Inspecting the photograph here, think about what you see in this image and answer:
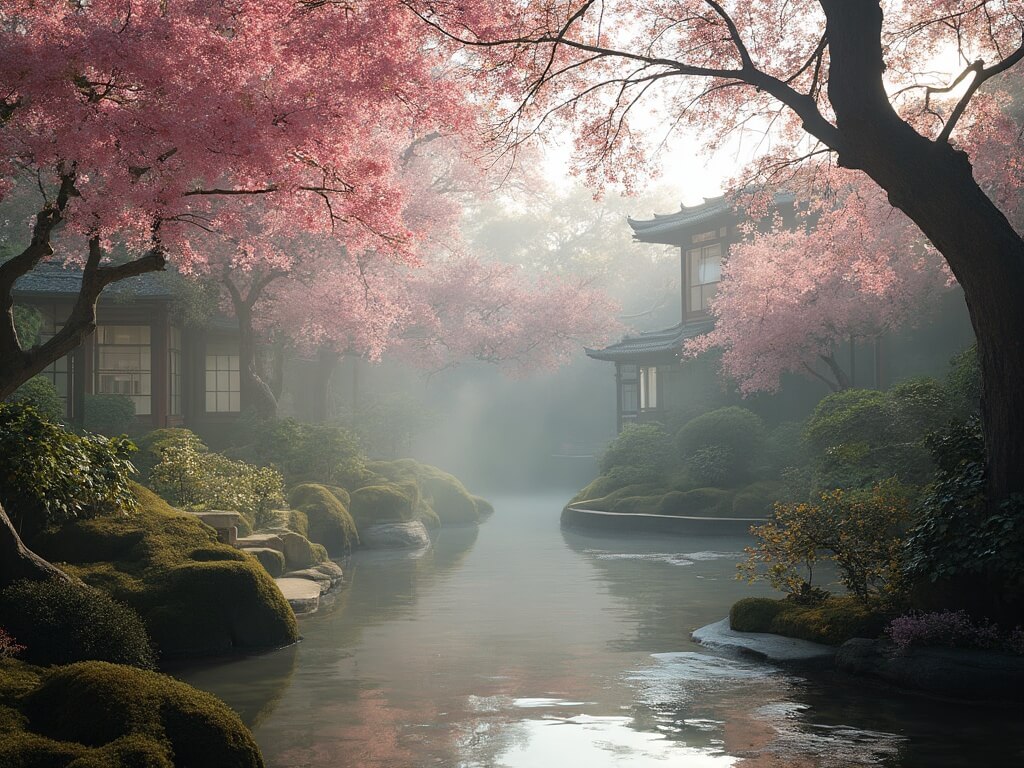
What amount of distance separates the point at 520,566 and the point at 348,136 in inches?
407

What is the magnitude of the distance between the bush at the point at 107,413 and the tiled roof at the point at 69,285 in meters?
2.31

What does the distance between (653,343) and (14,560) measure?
27603mm

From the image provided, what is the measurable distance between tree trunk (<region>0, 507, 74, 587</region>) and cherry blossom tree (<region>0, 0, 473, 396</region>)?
49.1 inches

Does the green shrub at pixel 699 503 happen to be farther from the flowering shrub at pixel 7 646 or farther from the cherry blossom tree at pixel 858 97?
the flowering shrub at pixel 7 646

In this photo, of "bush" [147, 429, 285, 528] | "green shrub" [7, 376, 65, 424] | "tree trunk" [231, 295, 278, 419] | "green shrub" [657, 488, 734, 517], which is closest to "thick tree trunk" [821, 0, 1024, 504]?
"bush" [147, 429, 285, 528]

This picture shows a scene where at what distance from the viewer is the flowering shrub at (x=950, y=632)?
30.9 feet

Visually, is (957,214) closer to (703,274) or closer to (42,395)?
(42,395)

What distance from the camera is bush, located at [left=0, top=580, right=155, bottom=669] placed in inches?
363

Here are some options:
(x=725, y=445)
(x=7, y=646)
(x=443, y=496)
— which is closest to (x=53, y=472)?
(x=7, y=646)

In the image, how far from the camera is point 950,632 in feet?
31.5

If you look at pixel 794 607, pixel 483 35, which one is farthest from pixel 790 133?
pixel 794 607

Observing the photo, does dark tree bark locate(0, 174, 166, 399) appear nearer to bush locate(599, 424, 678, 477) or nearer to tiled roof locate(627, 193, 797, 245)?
bush locate(599, 424, 678, 477)

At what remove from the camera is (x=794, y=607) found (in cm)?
1180

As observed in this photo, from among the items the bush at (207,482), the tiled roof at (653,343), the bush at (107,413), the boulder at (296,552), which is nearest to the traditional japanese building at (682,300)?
the tiled roof at (653,343)
